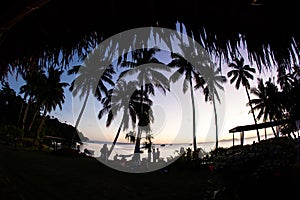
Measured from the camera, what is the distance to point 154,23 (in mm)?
1249

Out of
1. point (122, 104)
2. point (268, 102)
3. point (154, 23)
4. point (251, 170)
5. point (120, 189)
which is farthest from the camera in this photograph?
point (268, 102)

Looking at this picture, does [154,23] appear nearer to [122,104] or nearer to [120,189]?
[120,189]

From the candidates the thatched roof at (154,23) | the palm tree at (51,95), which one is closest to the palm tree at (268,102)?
the palm tree at (51,95)

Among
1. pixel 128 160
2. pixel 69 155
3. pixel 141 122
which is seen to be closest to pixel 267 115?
pixel 141 122

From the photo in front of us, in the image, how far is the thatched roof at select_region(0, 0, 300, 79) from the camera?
1013 millimetres

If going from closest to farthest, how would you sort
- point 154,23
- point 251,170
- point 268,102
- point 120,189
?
point 154,23
point 251,170
point 120,189
point 268,102

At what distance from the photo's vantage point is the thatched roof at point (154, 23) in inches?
39.9

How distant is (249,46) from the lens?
1.20 m

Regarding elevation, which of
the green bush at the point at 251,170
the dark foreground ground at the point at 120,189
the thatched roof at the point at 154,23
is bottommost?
the dark foreground ground at the point at 120,189

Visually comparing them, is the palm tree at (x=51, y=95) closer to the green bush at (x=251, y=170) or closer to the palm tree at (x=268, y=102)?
the palm tree at (x=268, y=102)

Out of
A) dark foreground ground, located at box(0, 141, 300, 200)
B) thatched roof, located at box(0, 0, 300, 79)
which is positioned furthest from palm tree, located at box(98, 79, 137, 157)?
thatched roof, located at box(0, 0, 300, 79)

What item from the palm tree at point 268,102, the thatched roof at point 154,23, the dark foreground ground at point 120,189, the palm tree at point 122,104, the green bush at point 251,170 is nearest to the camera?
the thatched roof at point 154,23

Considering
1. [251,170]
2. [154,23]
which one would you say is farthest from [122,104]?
[154,23]

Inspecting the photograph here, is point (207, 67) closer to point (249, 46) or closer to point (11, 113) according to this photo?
point (249, 46)
